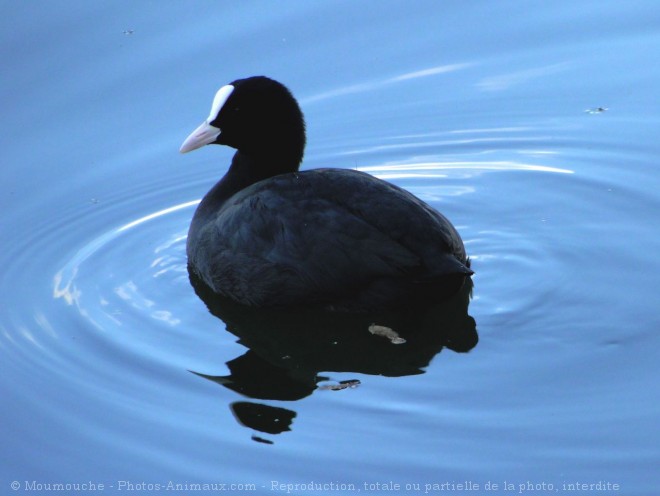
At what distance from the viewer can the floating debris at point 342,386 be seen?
16.6 feet

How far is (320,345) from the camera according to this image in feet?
18.2

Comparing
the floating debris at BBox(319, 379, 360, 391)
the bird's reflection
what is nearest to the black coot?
the bird's reflection

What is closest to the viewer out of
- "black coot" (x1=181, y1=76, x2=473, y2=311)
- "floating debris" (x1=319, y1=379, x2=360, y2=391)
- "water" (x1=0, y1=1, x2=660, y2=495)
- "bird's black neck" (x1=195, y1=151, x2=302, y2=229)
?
"water" (x1=0, y1=1, x2=660, y2=495)

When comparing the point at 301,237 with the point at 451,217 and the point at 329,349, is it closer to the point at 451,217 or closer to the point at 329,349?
the point at 329,349

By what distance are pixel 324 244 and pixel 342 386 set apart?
822 millimetres

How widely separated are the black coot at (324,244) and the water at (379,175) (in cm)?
29

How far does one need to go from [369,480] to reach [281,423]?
1.99ft

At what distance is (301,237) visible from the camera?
18.7ft

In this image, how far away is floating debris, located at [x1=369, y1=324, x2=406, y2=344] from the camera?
18.0 ft

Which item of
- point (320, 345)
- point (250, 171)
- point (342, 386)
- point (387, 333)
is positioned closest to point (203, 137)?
point (250, 171)

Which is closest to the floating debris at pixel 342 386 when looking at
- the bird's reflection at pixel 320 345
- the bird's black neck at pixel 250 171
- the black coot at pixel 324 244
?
the bird's reflection at pixel 320 345

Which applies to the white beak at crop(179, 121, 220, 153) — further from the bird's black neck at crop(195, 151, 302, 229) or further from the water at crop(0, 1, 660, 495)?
the water at crop(0, 1, 660, 495)

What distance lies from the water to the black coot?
0.96 feet

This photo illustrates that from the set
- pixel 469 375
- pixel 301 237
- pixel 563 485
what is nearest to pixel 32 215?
pixel 301 237
